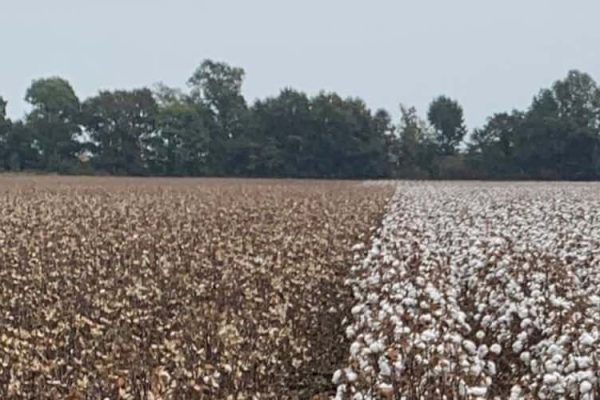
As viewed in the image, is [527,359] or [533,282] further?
[533,282]

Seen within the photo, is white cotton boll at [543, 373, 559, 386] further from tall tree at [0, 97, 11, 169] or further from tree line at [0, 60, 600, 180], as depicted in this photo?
tall tree at [0, 97, 11, 169]

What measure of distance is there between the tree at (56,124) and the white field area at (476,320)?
6688 cm

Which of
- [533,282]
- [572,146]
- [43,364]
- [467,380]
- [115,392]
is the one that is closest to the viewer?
[467,380]

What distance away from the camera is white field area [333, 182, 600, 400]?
17.0 ft

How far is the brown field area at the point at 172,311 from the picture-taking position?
6082 mm

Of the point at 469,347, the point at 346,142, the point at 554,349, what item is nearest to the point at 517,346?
the point at 554,349

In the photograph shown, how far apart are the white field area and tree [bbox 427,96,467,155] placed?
69.7 meters

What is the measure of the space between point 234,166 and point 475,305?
2593 inches

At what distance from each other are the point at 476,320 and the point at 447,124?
76147 mm

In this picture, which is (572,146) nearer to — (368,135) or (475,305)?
(368,135)

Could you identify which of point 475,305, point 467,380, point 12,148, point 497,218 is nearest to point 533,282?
point 475,305

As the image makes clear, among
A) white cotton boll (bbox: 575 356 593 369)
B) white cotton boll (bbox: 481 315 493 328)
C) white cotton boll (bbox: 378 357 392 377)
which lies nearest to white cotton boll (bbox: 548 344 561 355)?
white cotton boll (bbox: 575 356 593 369)

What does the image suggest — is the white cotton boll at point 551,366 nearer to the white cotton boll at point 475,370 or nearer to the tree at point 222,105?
the white cotton boll at point 475,370

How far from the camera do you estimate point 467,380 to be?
509 centimetres
